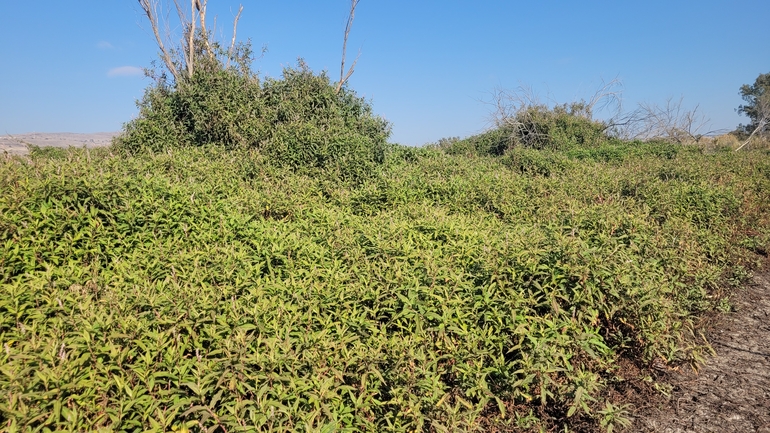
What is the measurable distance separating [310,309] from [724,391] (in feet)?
9.21

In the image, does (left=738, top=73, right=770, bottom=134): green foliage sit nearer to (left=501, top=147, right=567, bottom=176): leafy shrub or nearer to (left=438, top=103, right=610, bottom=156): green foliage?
(left=438, top=103, right=610, bottom=156): green foliage

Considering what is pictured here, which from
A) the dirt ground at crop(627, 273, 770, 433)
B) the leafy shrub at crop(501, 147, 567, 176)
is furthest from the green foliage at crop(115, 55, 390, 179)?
the dirt ground at crop(627, 273, 770, 433)

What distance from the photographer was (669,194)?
6.20 m

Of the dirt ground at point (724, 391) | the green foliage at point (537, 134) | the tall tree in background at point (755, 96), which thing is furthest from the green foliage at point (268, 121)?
the tall tree in background at point (755, 96)

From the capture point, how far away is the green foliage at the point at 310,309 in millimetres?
2062

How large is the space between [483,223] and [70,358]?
151 inches

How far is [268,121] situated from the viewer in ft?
27.4

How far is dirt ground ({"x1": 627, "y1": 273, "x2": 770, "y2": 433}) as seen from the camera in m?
2.83

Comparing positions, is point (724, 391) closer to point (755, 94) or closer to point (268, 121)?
point (268, 121)

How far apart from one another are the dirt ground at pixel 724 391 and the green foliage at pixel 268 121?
4919 millimetres

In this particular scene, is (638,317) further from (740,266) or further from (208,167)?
(208,167)

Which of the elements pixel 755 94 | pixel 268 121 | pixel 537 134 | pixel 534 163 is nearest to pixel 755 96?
pixel 755 94

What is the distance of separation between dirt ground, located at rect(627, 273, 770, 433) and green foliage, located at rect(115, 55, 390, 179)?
16.1ft

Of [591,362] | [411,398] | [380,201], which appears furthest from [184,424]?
[380,201]
